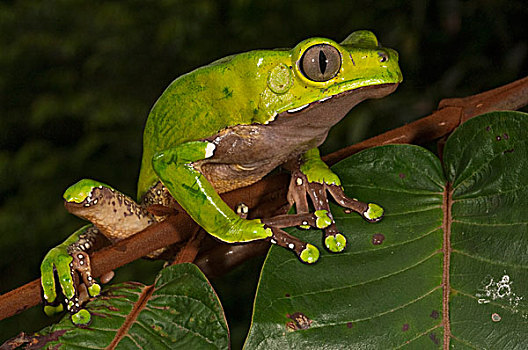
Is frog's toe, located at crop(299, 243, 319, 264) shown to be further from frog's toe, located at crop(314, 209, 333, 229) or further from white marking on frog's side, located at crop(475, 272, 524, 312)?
white marking on frog's side, located at crop(475, 272, 524, 312)

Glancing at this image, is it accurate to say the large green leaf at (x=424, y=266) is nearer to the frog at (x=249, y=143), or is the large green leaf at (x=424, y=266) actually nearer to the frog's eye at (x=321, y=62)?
the frog at (x=249, y=143)

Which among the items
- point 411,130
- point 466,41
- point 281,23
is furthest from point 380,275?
point 281,23

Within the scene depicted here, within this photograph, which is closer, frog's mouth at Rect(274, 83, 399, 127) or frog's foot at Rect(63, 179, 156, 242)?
frog's mouth at Rect(274, 83, 399, 127)

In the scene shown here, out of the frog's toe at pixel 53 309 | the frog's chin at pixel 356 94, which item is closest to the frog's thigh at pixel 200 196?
the frog's chin at pixel 356 94

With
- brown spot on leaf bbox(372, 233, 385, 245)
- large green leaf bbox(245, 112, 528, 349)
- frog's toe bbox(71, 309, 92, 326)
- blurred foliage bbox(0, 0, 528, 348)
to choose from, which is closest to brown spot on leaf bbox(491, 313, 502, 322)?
large green leaf bbox(245, 112, 528, 349)

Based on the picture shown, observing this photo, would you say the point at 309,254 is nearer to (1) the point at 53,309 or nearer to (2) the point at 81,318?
(2) the point at 81,318

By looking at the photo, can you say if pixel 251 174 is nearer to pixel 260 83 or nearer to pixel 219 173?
pixel 219 173
